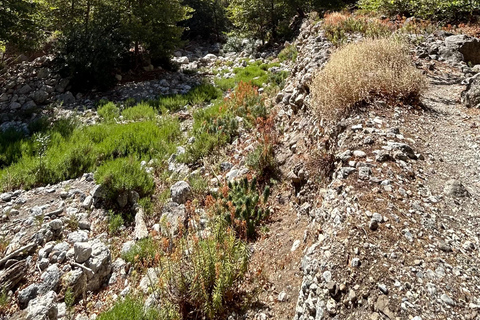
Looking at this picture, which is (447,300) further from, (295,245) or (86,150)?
(86,150)

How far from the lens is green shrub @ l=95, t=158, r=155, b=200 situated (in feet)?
18.2

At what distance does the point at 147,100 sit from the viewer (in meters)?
11.3

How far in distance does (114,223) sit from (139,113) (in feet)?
18.1

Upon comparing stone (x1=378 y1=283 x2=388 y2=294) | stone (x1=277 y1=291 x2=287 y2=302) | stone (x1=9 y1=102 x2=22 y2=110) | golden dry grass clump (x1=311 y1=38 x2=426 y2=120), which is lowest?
stone (x1=277 y1=291 x2=287 y2=302)

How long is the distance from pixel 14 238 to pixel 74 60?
9.95 m

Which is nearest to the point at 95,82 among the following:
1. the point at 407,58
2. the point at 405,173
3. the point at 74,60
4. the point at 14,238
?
the point at 74,60

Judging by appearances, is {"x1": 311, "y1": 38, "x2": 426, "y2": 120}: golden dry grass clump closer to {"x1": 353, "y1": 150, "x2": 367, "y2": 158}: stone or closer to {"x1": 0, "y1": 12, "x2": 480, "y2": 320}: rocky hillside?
{"x1": 0, "y1": 12, "x2": 480, "y2": 320}: rocky hillside

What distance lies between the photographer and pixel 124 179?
18.3 feet

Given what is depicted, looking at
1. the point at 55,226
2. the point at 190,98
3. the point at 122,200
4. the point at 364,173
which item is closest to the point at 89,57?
the point at 190,98

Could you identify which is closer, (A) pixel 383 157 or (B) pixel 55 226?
(A) pixel 383 157

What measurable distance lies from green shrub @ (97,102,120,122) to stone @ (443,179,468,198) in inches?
358

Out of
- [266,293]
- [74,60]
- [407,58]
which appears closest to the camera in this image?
[266,293]

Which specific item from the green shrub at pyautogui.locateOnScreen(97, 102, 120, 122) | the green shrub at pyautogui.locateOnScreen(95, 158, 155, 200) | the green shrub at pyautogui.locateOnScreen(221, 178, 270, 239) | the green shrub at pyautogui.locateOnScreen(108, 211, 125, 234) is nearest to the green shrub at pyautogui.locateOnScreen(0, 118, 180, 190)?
the green shrub at pyautogui.locateOnScreen(97, 102, 120, 122)

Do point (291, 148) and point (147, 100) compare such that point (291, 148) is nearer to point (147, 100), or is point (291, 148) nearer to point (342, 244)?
point (342, 244)
